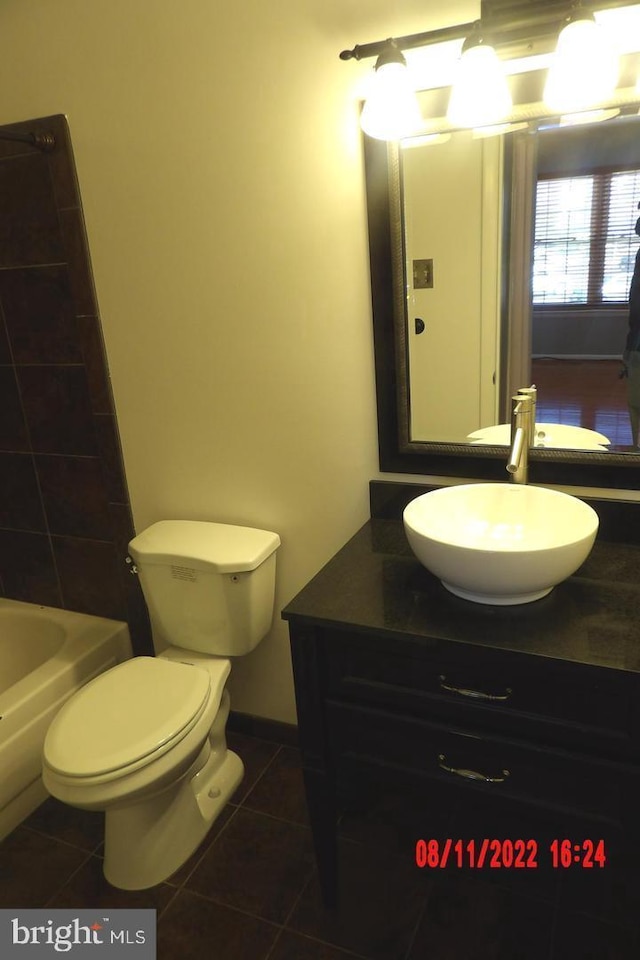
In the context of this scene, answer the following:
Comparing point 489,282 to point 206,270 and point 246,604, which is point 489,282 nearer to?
point 206,270

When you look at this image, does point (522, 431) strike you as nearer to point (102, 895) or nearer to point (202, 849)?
point (202, 849)

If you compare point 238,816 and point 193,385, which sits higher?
point 193,385

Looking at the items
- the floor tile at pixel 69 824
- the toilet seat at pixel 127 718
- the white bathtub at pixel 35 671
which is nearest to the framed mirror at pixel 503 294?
the toilet seat at pixel 127 718

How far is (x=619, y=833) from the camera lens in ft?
3.83

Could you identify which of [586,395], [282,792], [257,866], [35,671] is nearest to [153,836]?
[257,866]

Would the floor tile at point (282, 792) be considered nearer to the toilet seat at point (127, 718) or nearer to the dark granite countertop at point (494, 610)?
the toilet seat at point (127, 718)

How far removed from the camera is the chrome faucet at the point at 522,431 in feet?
4.67

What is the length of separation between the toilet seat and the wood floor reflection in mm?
1109

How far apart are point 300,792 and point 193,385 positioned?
1.23 metres

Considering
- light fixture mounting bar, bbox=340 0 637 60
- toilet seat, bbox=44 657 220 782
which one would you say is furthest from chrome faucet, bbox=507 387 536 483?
toilet seat, bbox=44 657 220 782

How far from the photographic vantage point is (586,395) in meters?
1.46

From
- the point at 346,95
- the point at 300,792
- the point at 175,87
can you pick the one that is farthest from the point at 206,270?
the point at 300,792

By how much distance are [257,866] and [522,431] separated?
4.24 ft

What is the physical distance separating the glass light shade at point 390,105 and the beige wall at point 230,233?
0.13m
